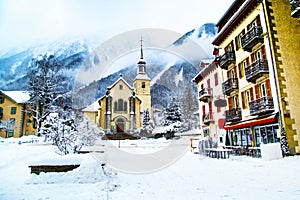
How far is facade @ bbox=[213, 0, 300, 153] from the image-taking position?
1344 cm

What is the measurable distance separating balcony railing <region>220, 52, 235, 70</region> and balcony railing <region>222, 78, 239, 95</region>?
60.3 inches

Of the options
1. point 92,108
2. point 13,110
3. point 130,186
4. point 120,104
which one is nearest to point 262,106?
point 130,186

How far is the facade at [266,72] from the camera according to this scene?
13438 millimetres

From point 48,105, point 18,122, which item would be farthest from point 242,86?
point 18,122

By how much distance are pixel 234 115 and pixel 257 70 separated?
4931 mm

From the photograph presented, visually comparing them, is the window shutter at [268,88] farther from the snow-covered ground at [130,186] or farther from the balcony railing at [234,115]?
the snow-covered ground at [130,186]

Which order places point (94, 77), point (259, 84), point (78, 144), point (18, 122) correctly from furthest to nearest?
point (18, 122)
point (259, 84)
point (78, 144)
point (94, 77)

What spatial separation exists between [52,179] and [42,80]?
85.5 ft

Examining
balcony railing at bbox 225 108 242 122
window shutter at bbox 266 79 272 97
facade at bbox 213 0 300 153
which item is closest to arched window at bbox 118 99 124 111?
balcony railing at bbox 225 108 242 122

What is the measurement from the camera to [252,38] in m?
14.7

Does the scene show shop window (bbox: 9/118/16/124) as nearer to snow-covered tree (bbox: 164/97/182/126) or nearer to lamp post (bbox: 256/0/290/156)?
snow-covered tree (bbox: 164/97/182/126)

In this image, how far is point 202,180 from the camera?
7.74 m

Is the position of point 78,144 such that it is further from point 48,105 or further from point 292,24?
point 48,105

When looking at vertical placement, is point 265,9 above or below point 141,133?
above
